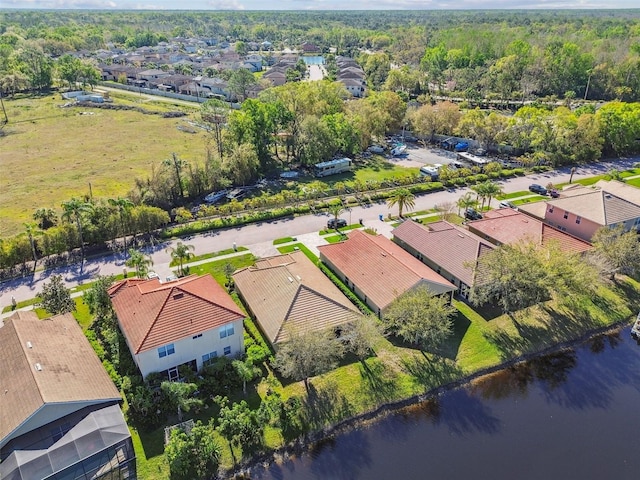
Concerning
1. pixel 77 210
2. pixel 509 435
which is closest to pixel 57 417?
pixel 77 210

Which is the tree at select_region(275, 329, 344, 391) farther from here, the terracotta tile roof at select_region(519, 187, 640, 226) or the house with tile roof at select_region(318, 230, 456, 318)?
the terracotta tile roof at select_region(519, 187, 640, 226)

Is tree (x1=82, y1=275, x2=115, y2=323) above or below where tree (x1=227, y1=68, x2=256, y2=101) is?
below

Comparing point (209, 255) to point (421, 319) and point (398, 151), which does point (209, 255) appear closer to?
point (421, 319)

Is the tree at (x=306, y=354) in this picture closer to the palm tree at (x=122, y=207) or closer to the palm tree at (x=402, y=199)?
the palm tree at (x=122, y=207)

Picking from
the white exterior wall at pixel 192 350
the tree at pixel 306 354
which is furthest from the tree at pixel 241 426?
the white exterior wall at pixel 192 350

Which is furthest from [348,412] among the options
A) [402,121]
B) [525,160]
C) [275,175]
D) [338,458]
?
[402,121]

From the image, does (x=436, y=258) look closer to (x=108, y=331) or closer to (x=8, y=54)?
(x=108, y=331)

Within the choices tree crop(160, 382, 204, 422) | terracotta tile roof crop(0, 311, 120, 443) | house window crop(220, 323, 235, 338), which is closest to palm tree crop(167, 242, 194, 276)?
terracotta tile roof crop(0, 311, 120, 443)
